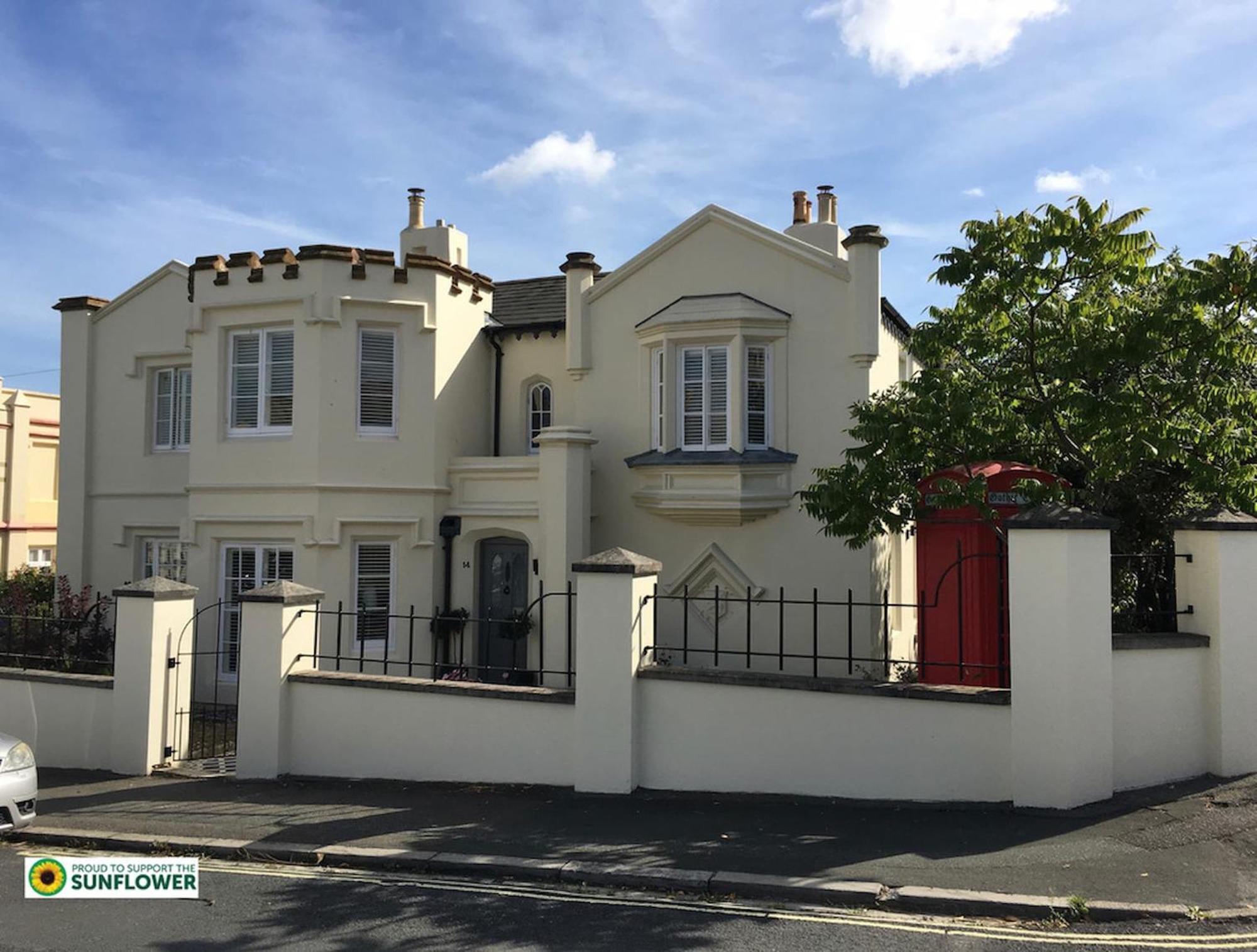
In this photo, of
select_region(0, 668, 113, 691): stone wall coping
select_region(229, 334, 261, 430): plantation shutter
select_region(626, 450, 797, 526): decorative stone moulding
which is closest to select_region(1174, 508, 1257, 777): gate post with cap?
select_region(626, 450, 797, 526): decorative stone moulding

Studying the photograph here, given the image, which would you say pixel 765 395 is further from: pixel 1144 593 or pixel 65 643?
pixel 65 643

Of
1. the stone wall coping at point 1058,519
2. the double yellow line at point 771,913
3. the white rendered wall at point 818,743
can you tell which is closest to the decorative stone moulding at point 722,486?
the white rendered wall at point 818,743

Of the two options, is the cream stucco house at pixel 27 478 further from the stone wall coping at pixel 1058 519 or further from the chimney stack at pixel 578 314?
the stone wall coping at pixel 1058 519

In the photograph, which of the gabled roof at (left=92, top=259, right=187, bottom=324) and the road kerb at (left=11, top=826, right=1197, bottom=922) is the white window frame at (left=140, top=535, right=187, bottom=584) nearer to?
the gabled roof at (left=92, top=259, right=187, bottom=324)

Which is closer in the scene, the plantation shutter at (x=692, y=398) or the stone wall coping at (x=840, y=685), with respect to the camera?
the stone wall coping at (x=840, y=685)

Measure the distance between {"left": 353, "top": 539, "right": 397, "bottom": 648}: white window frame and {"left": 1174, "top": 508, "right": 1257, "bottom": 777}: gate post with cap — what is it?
10809mm

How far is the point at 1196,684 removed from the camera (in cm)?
832

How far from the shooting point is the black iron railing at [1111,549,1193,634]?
9.25 meters

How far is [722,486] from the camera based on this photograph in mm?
14258

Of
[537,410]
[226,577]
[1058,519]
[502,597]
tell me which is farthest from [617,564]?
[226,577]

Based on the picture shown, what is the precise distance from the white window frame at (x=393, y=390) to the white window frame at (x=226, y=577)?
6.88 feet

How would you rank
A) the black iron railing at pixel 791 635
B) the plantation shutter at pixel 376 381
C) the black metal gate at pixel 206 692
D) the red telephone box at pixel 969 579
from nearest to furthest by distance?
the red telephone box at pixel 969 579 → the black metal gate at pixel 206 692 → the black iron railing at pixel 791 635 → the plantation shutter at pixel 376 381

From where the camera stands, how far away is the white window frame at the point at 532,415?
56.5 ft

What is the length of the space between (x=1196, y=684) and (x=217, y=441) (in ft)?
44.2
